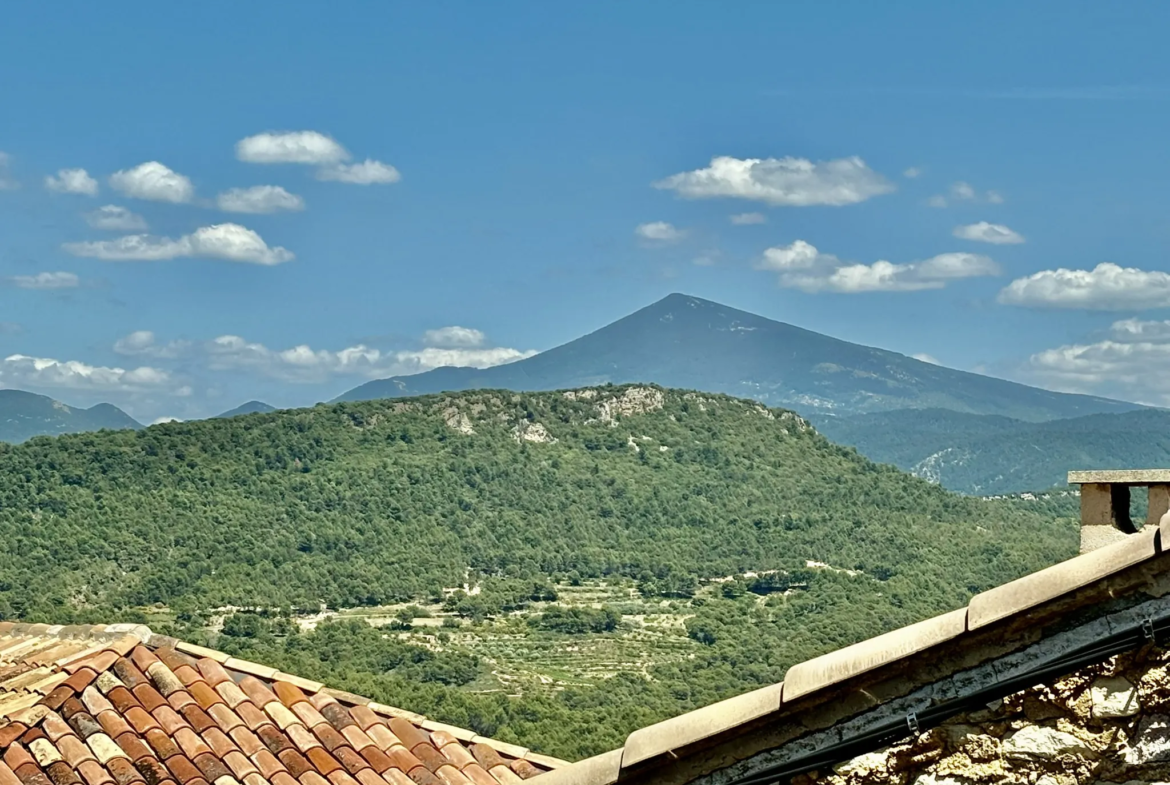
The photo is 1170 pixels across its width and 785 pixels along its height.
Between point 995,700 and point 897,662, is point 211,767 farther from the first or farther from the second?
point 995,700

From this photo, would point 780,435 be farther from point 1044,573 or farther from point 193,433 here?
point 1044,573

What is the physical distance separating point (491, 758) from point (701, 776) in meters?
4.20

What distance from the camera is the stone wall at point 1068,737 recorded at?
411 cm

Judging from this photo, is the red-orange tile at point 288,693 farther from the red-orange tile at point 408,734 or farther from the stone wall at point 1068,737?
Answer: the stone wall at point 1068,737

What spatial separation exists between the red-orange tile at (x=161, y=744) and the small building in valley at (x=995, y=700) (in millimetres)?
3969

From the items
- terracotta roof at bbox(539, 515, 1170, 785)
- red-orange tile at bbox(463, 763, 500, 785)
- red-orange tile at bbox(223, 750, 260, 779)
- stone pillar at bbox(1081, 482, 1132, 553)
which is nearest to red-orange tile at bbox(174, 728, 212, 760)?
red-orange tile at bbox(223, 750, 260, 779)

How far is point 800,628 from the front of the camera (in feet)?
323

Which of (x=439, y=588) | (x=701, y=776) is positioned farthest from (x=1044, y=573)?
(x=439, y=588)

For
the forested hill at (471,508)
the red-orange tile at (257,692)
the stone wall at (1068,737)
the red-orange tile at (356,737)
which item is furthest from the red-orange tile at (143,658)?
the forested hill at (471,508)

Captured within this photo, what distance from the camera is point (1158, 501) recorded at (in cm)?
646

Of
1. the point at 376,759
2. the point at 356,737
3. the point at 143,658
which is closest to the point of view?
the point at 376,759

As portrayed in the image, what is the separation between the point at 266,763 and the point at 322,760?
33cm

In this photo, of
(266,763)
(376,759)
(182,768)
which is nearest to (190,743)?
(182,768)

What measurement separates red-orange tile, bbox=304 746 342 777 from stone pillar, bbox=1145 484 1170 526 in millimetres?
4445
